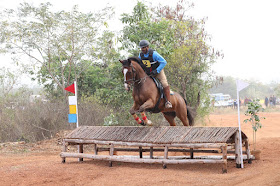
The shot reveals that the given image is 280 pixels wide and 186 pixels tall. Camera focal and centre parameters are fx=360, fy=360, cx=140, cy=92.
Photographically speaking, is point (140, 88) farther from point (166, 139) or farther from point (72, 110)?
point (72, 110)

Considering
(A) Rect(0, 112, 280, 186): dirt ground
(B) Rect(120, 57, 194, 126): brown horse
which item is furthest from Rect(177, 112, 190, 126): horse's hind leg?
(A) Rect(0, 112, 280, 186): dirt ground

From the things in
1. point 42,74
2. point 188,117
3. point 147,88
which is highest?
point 42,74

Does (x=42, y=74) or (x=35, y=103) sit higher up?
(x=42, y=74)

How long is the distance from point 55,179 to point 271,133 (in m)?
13.0

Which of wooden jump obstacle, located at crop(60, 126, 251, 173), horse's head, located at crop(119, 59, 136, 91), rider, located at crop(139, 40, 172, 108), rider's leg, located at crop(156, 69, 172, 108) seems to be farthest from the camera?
rider's leg, located at crop(156, 69, 172, 108)

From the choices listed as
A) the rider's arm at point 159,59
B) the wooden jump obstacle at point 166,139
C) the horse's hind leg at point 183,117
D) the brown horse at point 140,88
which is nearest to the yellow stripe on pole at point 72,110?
the wooden jump obstacle at point 166,139

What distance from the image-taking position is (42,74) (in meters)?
19.7

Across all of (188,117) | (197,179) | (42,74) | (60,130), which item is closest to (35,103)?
(60,130)

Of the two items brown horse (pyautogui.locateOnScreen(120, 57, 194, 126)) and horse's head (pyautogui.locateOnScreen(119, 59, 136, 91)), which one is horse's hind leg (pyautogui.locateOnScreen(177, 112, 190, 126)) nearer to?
brown horse (pyautogui.locateOnScreen(120, 57, 194, 126))

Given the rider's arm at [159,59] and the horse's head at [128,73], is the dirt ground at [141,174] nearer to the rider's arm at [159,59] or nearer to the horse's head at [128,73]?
the horse's head at [128,73]

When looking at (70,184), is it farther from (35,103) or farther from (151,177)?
(35,103)

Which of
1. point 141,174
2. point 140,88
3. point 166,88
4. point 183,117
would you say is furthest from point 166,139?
point 183,117

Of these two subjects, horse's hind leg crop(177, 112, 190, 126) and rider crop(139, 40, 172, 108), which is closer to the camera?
rider crop(139, 40, 172, 108)

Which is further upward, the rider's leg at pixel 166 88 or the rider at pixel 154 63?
the rider at pixel 154 63
